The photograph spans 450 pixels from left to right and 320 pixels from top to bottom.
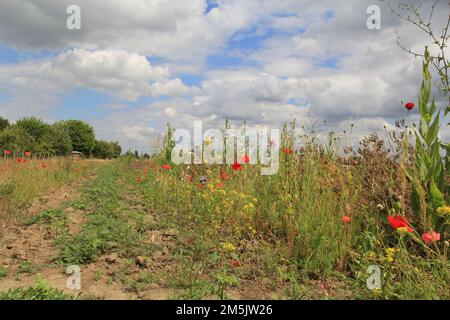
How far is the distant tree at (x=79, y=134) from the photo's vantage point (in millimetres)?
60031

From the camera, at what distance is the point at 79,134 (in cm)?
6072

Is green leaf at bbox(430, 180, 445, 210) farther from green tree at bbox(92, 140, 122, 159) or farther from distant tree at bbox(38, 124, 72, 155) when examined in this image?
green tree at bbox(92, 140, 122, 159)

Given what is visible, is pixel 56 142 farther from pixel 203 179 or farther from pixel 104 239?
pixel 104 239

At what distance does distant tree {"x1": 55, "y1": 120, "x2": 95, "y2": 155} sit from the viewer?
60031 millimetres

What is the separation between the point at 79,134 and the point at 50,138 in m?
14.2

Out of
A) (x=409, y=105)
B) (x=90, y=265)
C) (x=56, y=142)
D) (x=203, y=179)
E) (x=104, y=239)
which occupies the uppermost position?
(x=56, y=142)

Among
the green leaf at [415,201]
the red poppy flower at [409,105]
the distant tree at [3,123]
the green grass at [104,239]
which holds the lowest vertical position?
the green grass at [104,239]

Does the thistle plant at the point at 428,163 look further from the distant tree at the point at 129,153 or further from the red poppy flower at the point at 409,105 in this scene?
the distant tree at the point at 129,153

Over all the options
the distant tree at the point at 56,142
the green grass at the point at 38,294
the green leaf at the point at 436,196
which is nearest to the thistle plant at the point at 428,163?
the green leaf at the point at 436,196

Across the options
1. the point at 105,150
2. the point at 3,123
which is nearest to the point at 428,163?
the point at 3,123

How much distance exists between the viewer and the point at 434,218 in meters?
3.44
